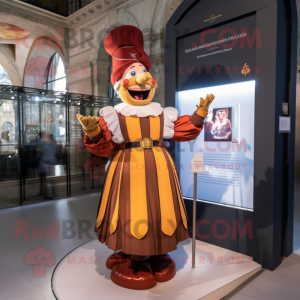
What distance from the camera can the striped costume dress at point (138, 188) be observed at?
217cm

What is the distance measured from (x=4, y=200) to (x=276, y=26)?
18.0 ft

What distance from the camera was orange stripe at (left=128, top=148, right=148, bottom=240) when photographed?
2.15 m

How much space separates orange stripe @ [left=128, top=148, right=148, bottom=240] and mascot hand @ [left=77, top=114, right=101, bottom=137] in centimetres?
36

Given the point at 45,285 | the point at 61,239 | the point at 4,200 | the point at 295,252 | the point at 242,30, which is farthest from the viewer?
the point at 4,200

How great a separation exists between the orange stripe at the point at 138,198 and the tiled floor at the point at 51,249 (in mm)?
953

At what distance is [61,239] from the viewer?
3613 mm

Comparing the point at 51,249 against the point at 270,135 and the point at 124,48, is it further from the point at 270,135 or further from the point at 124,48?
the point at 270,135

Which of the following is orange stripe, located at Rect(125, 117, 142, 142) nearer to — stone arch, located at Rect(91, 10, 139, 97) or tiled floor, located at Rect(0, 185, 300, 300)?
tiled floor, located at Rect(0, 185, 300, 300)

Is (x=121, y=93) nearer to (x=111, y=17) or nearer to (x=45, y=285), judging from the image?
(x=45, y=285)

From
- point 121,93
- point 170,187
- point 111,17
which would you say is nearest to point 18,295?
point 170,187

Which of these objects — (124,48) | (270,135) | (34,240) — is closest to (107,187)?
(124,48)

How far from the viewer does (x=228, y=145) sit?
3.05 meters

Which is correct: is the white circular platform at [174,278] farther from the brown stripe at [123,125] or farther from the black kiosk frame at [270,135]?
the brown stripe at [123,125]

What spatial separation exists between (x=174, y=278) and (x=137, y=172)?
998mm
